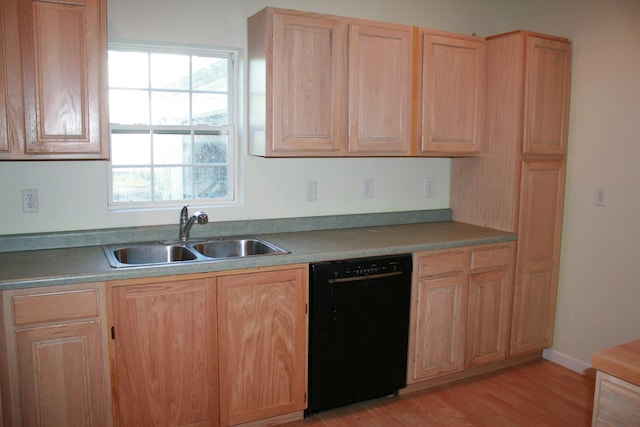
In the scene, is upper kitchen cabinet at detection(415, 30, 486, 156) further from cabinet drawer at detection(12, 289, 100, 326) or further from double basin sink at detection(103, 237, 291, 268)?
cabinet drawer at detection(12, 289, 100, 326)

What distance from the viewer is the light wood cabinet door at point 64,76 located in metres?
2.29

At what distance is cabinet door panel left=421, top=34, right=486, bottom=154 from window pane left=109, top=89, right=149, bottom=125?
165 centimetres

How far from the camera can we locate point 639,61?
3.04m

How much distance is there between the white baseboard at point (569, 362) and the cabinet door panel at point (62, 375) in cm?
289

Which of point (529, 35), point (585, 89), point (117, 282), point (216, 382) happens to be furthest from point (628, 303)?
point (117, 282)

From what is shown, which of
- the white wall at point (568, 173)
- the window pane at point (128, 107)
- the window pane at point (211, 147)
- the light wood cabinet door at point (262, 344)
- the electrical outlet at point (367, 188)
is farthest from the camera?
the electrical outlet at point (367, 188)

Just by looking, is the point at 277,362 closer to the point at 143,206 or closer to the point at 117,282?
the point at 117,282

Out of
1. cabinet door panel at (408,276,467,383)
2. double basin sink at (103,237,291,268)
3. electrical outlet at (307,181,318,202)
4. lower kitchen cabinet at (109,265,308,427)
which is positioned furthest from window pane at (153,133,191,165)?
cabinet door panel at (408,276,467,383)

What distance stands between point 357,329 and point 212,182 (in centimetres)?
123

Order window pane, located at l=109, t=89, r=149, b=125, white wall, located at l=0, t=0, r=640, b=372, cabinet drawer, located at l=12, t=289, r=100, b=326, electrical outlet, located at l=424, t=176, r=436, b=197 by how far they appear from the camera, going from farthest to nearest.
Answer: electrical outlet, located at l=424, t=176, r=436, b=197, window pane, located at l=109, t=89, r=149, b=125, white wall, located at l=0, t=0, r=640, b=372, cabinet drawer, located at l=12, t=289, r=100, b=326

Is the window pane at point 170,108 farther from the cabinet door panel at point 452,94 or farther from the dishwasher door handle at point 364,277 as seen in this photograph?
the cabinet door panel at point 452,94

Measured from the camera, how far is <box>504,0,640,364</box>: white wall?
3.12 m

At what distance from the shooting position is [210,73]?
310 cm

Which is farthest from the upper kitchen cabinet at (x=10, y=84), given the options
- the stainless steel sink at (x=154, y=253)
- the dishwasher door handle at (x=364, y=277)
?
the dishwasher door handle at (x=364, y=277)
